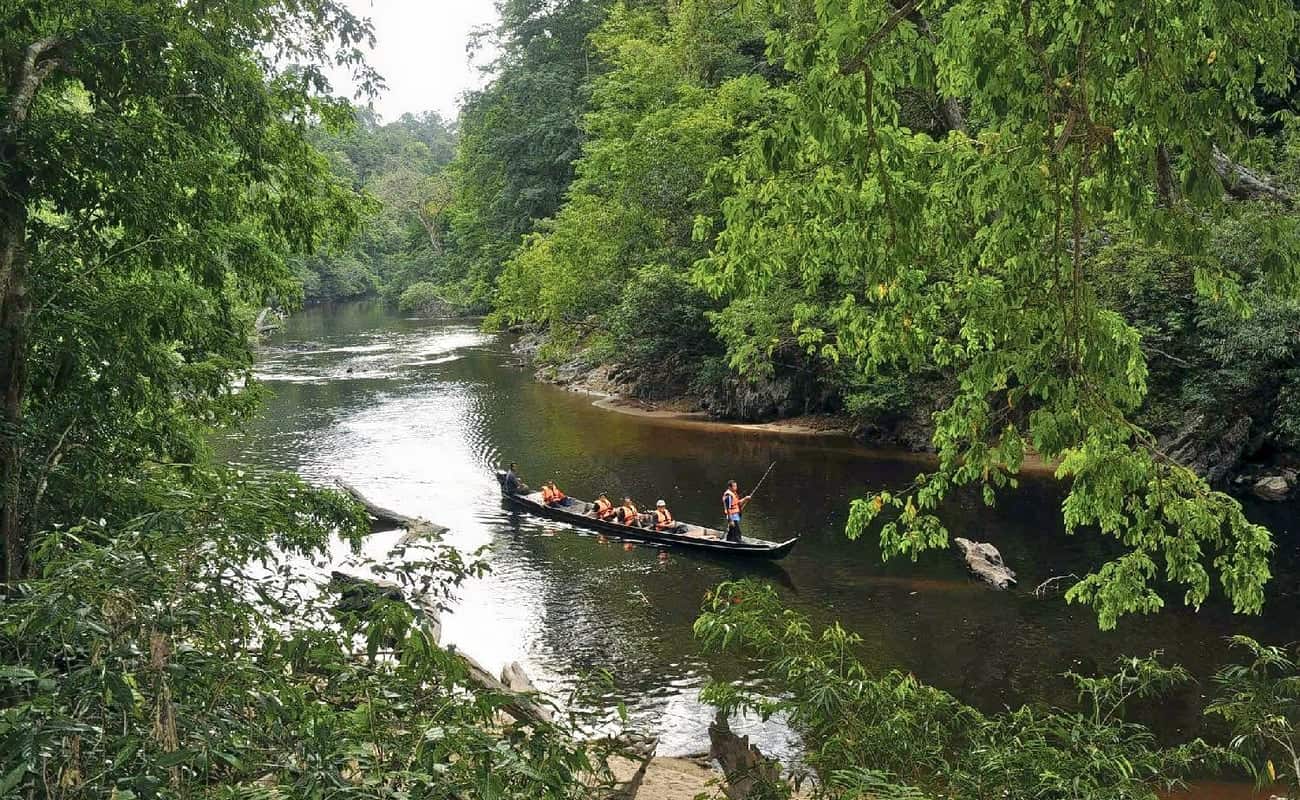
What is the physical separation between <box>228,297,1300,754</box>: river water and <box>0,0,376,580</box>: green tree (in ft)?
9.40

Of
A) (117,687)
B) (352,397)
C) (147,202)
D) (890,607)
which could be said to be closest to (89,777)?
(117,687)

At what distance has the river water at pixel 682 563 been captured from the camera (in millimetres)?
12500

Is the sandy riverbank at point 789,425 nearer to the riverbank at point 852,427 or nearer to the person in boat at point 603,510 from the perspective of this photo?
the riverbank at point 852,427

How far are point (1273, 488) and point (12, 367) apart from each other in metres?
22.1

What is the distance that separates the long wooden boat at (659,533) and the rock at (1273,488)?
1015 centimetres

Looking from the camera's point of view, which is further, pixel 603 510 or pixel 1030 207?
pixel 603 510

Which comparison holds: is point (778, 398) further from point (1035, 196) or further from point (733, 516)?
point (1035, 196)

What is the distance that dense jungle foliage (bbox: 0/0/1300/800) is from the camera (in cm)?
342

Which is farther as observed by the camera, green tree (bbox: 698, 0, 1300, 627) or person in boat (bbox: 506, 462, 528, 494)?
person in boat (bbox: 506, 462, 528, 494)

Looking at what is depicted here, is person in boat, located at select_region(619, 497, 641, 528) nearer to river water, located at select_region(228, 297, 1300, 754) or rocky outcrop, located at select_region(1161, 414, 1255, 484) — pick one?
river water, located at select_region(228, 297, 1300, 754)

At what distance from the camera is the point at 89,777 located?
3.05 meters

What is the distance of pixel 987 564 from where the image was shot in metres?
15.7

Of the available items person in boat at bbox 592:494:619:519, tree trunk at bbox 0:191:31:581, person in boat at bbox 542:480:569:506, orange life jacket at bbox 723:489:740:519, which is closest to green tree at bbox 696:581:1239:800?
tree trunk at bbox 0:191:31:581

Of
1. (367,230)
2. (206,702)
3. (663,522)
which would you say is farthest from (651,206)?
(206,702)
